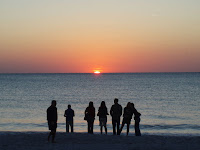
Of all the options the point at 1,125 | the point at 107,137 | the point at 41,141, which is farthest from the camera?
the point at 1,125

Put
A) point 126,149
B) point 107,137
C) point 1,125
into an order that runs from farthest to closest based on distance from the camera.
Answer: point 1,125
point 107,137
point 126,149

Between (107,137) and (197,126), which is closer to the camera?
(107,137)

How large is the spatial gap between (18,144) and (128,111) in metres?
5.85

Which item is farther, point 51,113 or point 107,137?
point 107,137

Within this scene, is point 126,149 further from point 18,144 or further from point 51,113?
point 18,144

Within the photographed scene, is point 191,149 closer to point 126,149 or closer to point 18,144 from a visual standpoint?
point 126,149

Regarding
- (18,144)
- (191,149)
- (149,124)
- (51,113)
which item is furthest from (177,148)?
(149,124)

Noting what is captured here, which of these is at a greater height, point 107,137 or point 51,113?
point 51,113

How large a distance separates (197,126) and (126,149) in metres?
17.3

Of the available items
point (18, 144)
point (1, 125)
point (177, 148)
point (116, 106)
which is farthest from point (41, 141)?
point (1, 125)

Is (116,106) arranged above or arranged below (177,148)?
above

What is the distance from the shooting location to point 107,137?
52.3 feet

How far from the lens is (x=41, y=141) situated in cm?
1484

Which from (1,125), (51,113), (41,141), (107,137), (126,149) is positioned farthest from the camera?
(1,125)
